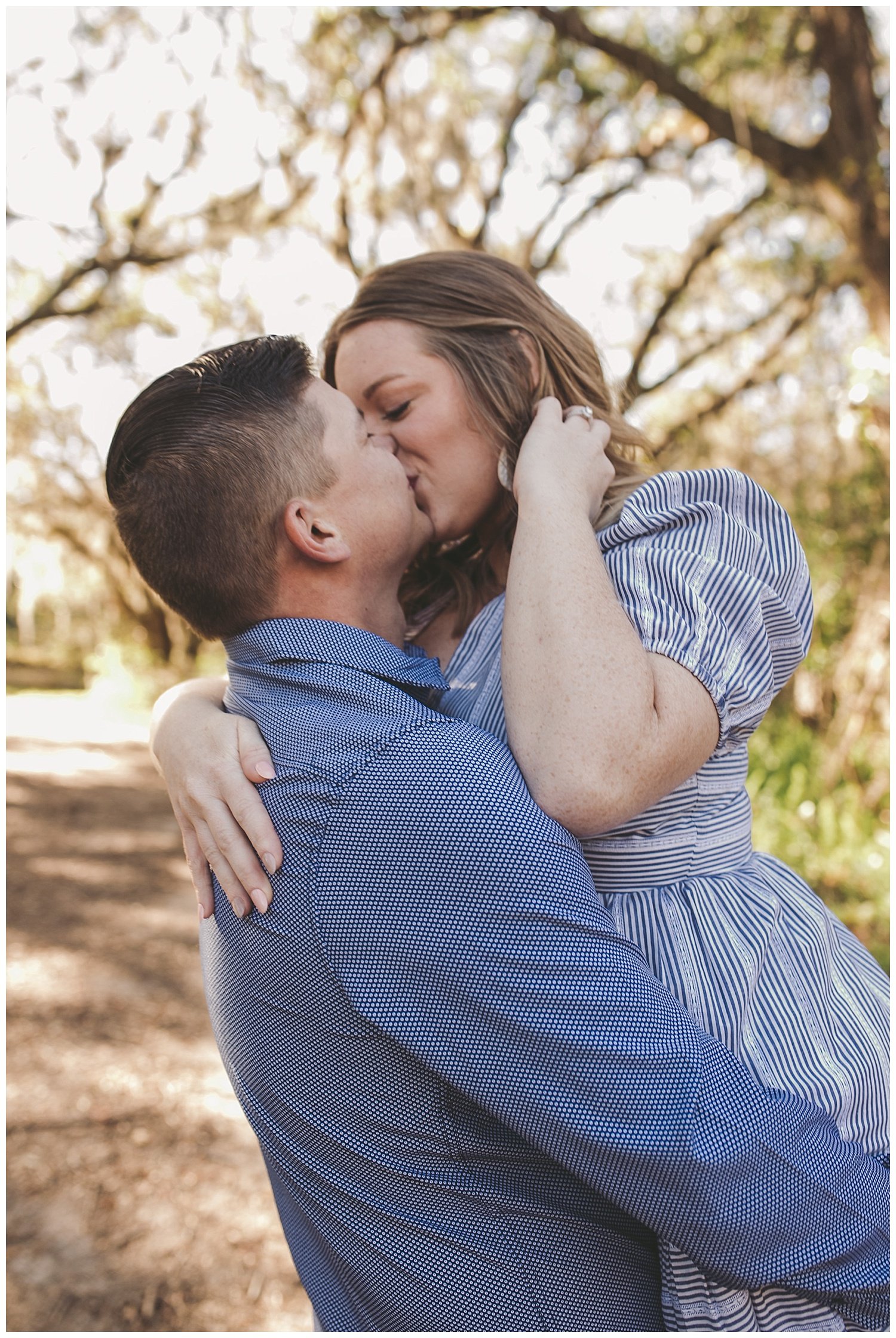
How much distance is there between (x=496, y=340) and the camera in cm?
202

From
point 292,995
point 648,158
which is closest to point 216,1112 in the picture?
point 292,995

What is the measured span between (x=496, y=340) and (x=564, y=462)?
532mm

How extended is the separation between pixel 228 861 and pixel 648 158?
1086 centimetres

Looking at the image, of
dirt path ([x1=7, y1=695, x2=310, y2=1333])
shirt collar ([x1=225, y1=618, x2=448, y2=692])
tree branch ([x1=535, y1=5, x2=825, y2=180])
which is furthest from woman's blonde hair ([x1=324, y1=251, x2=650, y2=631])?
tree branch ([x1=535, y1=5, x2=825, y2=180])

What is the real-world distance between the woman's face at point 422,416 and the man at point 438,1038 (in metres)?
0.47

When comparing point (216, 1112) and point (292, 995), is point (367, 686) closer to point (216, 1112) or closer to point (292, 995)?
point (292, 995)

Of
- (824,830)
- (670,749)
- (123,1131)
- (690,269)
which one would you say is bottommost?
(123,1131)

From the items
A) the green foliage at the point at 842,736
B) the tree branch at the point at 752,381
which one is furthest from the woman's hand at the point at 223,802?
the tree branch at the point at 752,381

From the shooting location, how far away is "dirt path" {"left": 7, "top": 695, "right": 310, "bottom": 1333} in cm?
342

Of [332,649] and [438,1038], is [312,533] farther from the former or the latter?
[438,1038]

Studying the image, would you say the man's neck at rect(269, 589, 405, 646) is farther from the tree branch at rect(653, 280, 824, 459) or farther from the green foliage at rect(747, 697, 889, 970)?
the tree branch at rect(653, 280, 824, 459)

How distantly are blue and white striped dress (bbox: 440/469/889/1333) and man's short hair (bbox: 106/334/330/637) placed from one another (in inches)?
17.2

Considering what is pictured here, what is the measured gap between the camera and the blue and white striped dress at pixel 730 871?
1.37 m

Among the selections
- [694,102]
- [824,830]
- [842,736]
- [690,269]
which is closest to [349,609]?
[824,830]
